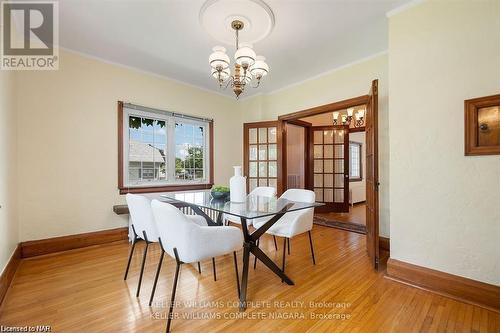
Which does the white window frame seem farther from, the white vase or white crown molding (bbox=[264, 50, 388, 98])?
the white vase

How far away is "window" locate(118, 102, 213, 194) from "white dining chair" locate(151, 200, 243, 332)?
2.22 m

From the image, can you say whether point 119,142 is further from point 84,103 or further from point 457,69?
point 457,69

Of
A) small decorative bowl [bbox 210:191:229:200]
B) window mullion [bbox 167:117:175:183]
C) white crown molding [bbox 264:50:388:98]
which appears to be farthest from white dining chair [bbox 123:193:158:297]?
white crown molding [bbox 264:50:388:98]

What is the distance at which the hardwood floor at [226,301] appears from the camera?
1.59m

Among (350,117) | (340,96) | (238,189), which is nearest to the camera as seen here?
(238,189)

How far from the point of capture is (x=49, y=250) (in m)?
2.83

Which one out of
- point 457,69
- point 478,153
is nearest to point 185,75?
point 457,69

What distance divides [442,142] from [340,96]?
70.3 inches

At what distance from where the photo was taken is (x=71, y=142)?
9.91 ft

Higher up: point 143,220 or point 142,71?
point 142,71

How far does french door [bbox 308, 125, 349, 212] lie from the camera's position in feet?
17.5

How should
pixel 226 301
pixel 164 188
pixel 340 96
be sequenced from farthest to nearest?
pixel 164 188
pixel 340 96
pixel 226 301

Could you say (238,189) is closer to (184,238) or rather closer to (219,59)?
(184,238)

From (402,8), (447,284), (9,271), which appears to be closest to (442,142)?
(447,284)
